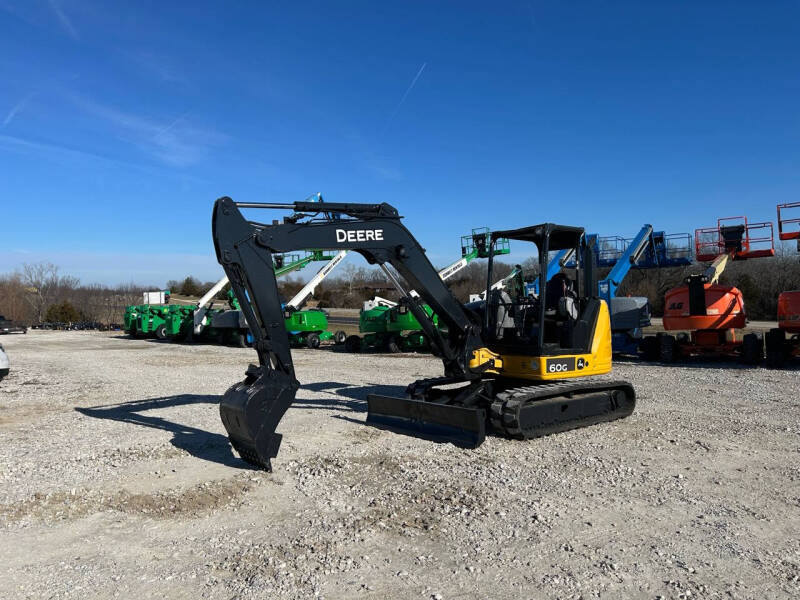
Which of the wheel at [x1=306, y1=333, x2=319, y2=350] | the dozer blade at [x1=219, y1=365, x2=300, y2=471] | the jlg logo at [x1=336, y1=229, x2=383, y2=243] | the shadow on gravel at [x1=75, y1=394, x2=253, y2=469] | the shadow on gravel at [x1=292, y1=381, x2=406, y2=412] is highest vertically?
the jlg logo at [x1=336, y1=229, x2=383, y2=243]

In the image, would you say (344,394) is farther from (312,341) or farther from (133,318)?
(133,318)

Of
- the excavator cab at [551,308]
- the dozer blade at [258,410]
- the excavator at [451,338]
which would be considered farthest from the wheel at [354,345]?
the dozer blade at [258,410]

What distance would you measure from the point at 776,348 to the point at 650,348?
11.2ft

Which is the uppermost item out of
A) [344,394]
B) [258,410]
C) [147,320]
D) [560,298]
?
[147,320]

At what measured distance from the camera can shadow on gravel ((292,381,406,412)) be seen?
11125 millimetres

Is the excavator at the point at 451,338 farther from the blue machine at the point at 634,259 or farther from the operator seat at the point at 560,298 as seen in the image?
the blue machine at the point at 634,259

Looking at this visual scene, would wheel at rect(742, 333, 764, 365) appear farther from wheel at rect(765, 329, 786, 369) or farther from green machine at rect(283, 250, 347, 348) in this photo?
green machine at rect(283, 250, 347, 348)

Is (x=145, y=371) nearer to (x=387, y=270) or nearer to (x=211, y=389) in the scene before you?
(x=211, y=389)

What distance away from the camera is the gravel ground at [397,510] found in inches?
167

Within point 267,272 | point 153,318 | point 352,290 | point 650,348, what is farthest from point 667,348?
point 352,290

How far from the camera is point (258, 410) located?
6.61 m

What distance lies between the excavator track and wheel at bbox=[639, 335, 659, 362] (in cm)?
940

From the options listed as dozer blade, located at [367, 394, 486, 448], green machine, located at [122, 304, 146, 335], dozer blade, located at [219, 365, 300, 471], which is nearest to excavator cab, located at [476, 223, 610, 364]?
dozer blade, located at [367, 394, 486, 448]

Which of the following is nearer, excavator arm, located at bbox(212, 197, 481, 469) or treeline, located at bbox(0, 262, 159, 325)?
excavator arm, located at bbox(212, 197, 481, 469)
